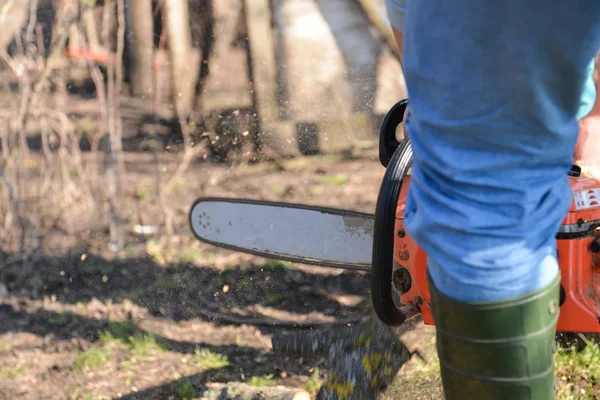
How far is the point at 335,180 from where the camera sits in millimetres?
3236

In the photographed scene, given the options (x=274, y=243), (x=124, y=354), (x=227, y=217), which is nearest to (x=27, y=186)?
(x=124, y=354)

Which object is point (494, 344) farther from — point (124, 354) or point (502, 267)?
point (124, 354)

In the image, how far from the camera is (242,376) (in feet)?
6.48

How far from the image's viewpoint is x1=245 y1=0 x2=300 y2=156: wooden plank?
11.1 feet

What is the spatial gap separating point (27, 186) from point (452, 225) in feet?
8.37

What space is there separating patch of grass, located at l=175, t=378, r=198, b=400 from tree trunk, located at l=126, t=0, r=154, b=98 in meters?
1.96

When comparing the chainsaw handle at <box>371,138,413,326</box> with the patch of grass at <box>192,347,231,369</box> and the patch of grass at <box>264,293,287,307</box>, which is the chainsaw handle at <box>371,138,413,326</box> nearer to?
the patch of grass at <box>192,347,231,369</box>

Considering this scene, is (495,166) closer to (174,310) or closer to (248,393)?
(248,393)

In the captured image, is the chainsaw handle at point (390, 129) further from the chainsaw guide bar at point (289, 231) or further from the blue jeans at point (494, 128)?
the blue jeans at point (494, 128)

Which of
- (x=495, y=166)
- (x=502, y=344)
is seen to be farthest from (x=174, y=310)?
(x=495, y=166)

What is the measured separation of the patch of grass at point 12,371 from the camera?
2.17 meters

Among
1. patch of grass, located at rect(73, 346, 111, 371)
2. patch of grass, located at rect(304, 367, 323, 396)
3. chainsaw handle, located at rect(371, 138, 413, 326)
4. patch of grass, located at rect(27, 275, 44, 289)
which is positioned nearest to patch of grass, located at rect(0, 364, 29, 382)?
patch of grass, located at rect(73, 346, 111, 371)

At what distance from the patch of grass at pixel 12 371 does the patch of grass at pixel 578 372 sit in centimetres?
163

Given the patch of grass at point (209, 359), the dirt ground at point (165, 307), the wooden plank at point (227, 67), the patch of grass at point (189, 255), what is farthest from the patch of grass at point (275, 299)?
the wooden plank at point (227, 67)
